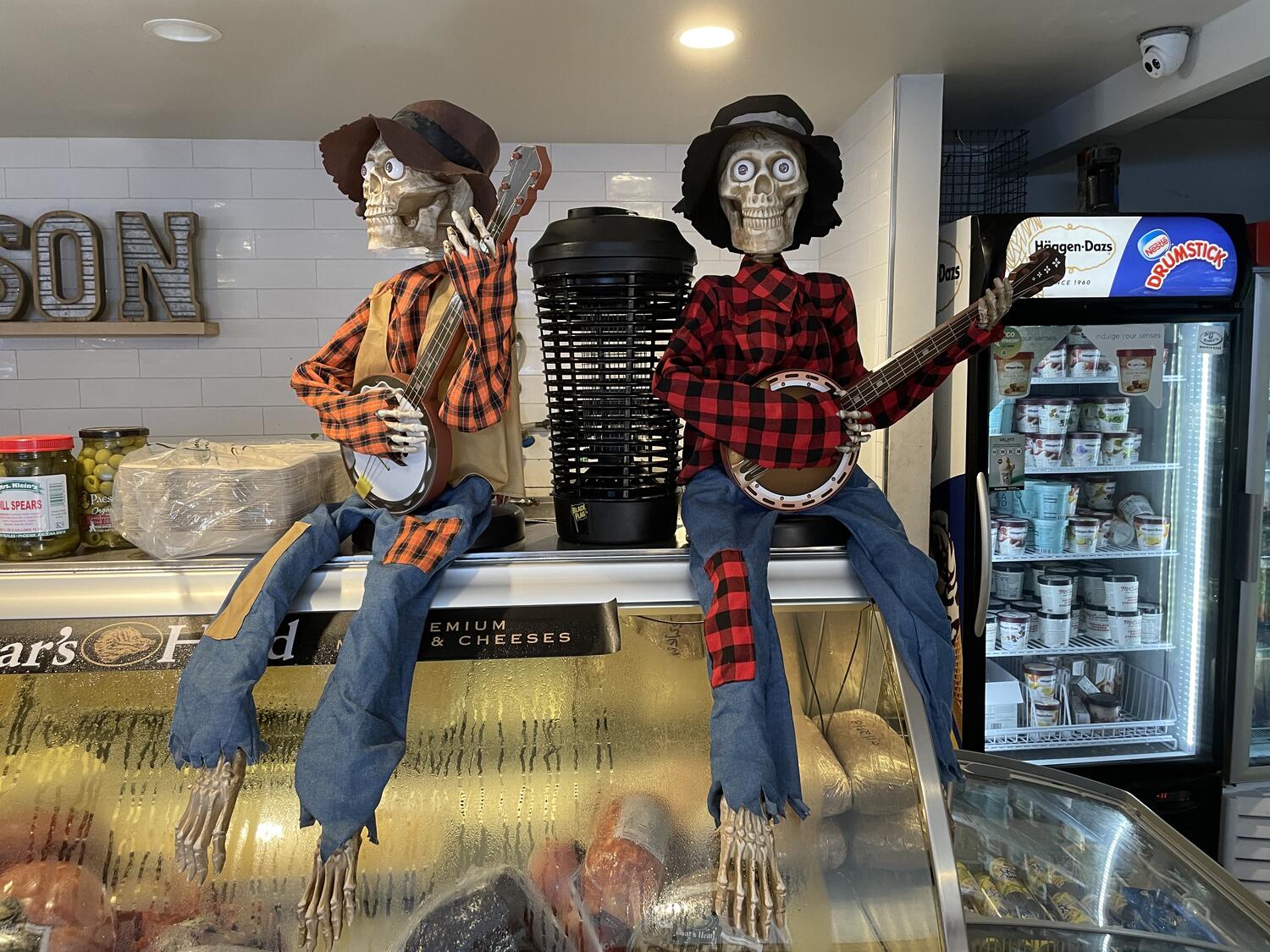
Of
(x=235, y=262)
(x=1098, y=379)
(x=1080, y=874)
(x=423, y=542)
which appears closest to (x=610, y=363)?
(x=423, y=542)

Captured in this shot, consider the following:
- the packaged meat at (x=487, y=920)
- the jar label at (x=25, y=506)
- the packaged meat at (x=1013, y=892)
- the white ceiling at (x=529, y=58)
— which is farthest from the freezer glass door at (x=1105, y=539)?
the jar label at (x=25, y=506)

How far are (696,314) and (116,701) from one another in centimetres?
84

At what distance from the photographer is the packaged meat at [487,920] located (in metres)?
0.98

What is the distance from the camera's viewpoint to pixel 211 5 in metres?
1.89

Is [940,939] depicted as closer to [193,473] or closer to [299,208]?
[193,473]

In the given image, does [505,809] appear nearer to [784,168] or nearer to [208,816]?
[208,816]

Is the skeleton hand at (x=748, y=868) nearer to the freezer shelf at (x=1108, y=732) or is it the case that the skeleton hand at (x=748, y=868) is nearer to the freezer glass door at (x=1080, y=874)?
the freezer glass door at (x=1080, y=874)

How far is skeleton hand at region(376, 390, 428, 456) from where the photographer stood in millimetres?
973

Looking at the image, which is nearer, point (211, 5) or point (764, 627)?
point (764, 627)

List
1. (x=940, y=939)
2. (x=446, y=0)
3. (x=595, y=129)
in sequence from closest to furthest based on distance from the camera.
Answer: (x=940, y=939), (x=446, y=0), (x=595, y=129)

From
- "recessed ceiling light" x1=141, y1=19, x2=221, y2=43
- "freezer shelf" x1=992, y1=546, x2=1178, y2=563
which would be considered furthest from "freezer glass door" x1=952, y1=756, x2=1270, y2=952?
"recessed ceiling light" x1=141, y1=19, x2=221, y2=43

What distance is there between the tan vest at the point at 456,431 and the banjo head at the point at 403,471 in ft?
0.14

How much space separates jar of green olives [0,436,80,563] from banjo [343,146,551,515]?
351 millimetres

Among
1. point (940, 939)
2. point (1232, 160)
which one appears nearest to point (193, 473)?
point (940, 939)
